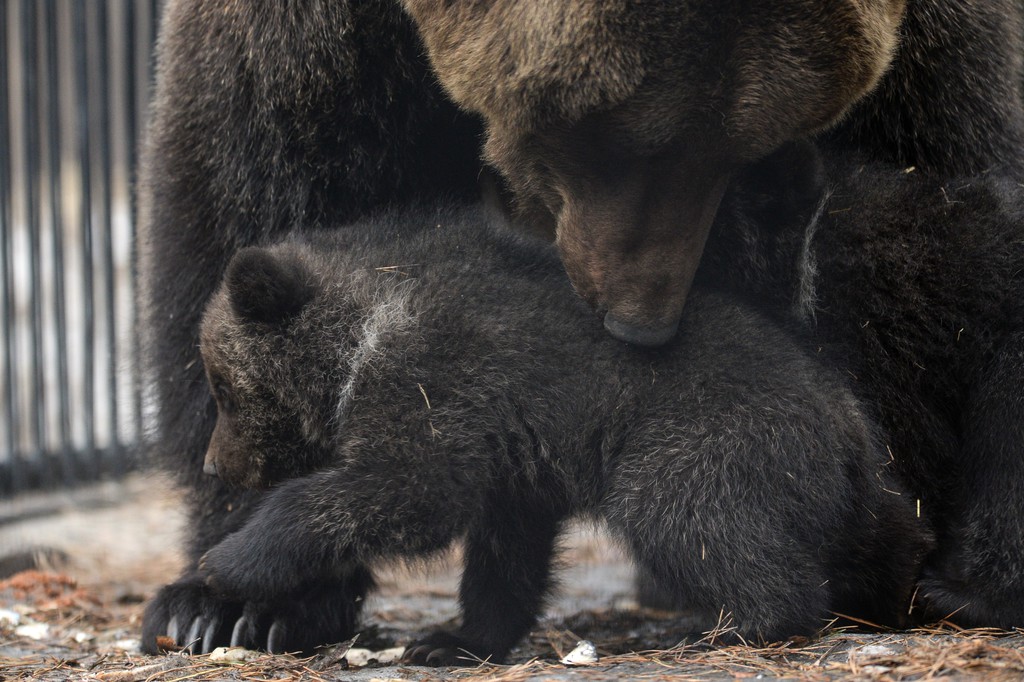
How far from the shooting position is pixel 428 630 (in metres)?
5.07

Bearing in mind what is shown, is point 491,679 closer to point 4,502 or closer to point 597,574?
point 597,574

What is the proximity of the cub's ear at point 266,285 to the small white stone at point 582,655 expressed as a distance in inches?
61.9

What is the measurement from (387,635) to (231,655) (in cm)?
96

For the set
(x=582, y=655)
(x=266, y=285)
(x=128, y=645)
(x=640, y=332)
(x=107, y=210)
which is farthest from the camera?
(x=107, y=210)

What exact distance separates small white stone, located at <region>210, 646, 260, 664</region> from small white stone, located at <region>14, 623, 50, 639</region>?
3.38 feet

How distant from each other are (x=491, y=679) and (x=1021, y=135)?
319cm

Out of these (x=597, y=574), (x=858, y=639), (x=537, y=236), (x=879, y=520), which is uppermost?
(x=537, y=236)

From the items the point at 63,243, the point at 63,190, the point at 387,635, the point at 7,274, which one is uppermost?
the point at 63,190

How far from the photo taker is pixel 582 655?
13.6 feet

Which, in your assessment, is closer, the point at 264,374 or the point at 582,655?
the point at 582,655

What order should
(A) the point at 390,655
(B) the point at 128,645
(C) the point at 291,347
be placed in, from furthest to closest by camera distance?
(B) the point at 128,645 → (A) the point at 390,655 → (C) the point at 291,347

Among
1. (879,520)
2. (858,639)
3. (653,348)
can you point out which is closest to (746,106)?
(653,348)

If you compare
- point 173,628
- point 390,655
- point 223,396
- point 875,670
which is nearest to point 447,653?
point 390,655

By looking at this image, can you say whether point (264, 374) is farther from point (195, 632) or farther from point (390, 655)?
point (390, 655)
